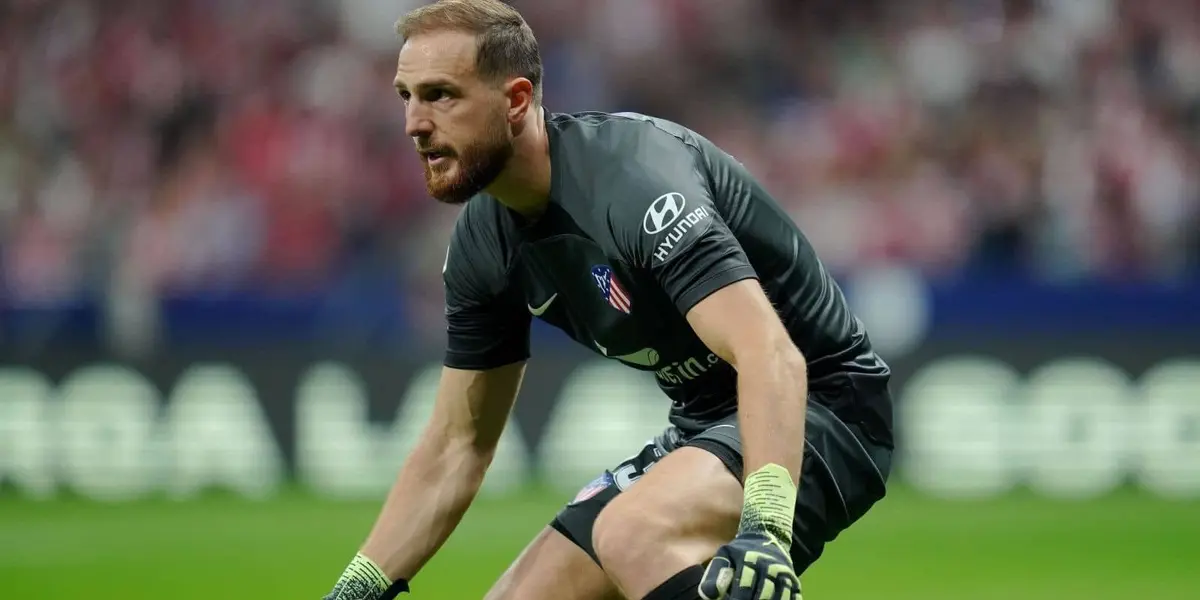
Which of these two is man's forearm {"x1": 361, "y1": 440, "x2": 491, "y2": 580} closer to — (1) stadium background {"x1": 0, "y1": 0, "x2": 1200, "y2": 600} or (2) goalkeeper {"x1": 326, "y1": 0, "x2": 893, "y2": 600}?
(2) goalkeeper {"x1": 326, "y1": 0, "x2": 893, "y2": 600}

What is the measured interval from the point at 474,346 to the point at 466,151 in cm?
87

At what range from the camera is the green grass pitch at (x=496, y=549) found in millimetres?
9234

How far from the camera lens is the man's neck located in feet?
15.5

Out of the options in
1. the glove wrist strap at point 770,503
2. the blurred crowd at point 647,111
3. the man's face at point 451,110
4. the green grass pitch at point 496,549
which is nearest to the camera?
the glove wrist strap at point 770,503

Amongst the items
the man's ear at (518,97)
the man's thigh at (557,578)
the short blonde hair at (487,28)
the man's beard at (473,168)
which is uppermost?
the short blonde hair at (487,28)

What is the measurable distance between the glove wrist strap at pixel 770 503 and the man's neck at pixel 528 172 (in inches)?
43.4

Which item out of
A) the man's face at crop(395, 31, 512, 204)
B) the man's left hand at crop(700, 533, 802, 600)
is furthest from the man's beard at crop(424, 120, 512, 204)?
the man's left hand at crop(700, 533, 802, 600)

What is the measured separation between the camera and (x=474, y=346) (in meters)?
5.26

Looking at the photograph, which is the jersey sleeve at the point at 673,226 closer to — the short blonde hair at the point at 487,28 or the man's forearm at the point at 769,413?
the man's forearm at the point at 769,413

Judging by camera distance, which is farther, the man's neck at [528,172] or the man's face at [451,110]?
the man's neck at [528,172]

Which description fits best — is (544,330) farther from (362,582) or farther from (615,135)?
(615,135)

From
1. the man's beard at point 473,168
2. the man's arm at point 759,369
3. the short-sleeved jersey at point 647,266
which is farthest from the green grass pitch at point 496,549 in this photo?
the man's arm at point 759,369

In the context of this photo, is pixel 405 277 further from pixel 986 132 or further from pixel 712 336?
pixel 712 336

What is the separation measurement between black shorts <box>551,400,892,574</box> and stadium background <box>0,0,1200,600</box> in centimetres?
442
